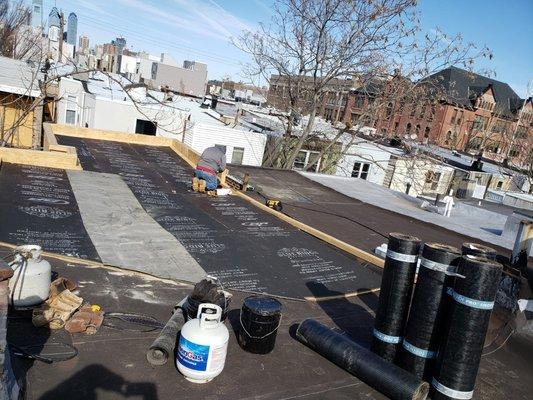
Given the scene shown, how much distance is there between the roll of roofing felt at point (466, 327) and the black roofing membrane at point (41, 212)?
4945 mm

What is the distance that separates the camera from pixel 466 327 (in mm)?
3785

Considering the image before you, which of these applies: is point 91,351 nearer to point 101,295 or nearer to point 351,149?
point 101,295

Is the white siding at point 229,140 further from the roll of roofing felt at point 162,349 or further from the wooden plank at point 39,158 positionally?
the roll of roofing felt at point 162,349

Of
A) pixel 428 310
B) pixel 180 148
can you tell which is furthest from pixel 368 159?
pixel 428 310

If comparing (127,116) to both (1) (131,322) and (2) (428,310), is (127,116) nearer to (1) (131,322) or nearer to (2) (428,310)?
(1) (131,322)

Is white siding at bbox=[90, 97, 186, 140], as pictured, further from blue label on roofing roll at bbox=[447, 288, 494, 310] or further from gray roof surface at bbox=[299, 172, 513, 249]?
blue label on roofing roll at bbox=[447, 288, 494, 310]

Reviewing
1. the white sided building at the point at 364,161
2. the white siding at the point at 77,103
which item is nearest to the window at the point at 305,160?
the white sided building at the point at 364,161

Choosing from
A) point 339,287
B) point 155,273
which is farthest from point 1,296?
point 339,287

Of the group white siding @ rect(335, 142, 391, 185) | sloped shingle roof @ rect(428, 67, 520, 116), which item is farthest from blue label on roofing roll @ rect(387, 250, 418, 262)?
sloped shingle roof @ rect(428, 67, 520, 116)

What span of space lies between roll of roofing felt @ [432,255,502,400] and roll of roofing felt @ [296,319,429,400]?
241mm

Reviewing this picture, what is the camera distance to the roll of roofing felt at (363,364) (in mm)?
3949

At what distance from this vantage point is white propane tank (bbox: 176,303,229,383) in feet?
12.2

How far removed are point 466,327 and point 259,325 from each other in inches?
76.8

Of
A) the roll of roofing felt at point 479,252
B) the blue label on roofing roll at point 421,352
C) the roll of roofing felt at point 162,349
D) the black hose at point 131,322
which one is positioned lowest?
the black hose at point 131,322
